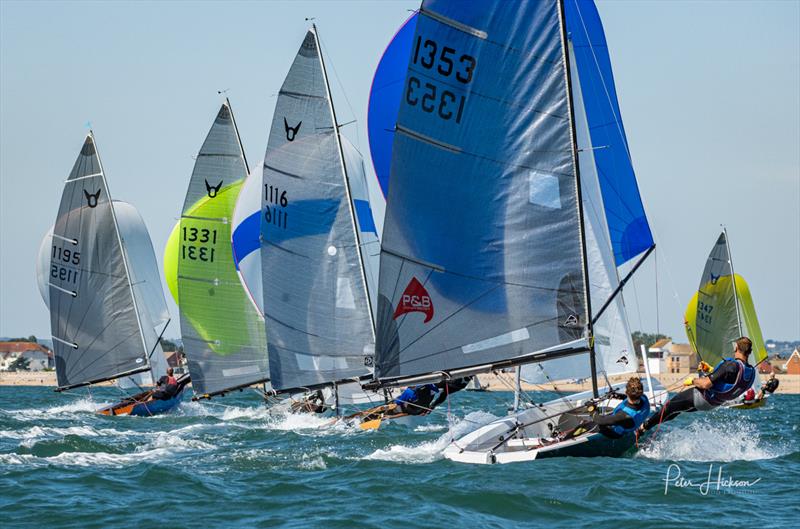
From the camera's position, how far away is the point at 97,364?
34.9 metres

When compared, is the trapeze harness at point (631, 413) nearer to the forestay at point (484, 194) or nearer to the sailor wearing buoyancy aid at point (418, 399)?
the forestay at point (484, 194)

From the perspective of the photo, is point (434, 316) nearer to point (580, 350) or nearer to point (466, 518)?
point (580, 350)

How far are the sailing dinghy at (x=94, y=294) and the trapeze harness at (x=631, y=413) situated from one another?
18789 millimetres

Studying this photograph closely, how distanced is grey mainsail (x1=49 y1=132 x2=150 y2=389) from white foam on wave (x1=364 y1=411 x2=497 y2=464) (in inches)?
643

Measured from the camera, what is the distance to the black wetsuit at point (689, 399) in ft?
56.5

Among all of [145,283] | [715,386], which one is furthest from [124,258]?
[715,386]

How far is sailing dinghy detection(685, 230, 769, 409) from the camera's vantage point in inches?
1597

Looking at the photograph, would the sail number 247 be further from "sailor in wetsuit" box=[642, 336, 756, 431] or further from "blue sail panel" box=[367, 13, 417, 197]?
"blue sail panel" box=[367, 13, 417, 197]

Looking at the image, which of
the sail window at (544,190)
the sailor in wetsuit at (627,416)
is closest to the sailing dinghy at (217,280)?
the sail window at (544,190)

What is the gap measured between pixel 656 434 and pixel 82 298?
2068cm

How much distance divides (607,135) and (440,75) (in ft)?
20.6

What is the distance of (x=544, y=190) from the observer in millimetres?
16953

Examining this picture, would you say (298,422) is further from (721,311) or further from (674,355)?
(674,355)
